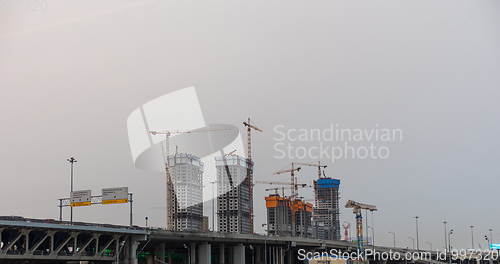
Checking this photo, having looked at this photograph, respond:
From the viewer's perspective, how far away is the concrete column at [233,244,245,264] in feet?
395

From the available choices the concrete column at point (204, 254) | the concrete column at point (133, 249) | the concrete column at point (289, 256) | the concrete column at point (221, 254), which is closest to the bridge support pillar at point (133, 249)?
the concrete column at point (133, 249)

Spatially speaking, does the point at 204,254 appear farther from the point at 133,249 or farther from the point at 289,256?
the point at 289,256

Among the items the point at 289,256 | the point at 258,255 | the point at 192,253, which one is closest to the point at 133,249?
the point at 192,253

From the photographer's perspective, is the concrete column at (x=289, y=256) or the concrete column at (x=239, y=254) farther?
the concrete column at (x=289, y=256)

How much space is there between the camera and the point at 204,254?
107 meters

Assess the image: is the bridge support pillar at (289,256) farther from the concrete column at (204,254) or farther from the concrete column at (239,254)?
the concrete column at (204,254)

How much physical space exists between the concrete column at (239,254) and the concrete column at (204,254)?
13.7 meters

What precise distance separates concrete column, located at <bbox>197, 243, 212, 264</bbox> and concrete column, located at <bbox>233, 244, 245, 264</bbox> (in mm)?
13694

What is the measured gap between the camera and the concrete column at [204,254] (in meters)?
107

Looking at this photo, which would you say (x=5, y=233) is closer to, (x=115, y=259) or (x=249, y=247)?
(x=115, y=259)

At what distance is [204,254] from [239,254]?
14.8 metres

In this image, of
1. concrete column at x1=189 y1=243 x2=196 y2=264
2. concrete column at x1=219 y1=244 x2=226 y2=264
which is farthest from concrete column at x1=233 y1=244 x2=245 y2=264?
concrete column at x1=189 y1=243 x2=196 y2=264

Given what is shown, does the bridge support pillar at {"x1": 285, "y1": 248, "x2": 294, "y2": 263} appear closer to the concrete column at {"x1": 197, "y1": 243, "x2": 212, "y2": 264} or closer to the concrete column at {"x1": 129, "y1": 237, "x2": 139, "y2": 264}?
the concrete column at {"x1": 197, "y1": 243, "x2": 212, "y2": 264}

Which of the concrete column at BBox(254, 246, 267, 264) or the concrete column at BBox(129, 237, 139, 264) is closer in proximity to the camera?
the concrete column at BBox(129, 237, 139, 264)
